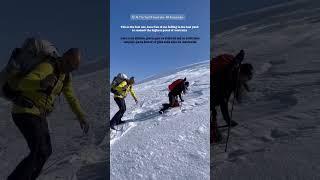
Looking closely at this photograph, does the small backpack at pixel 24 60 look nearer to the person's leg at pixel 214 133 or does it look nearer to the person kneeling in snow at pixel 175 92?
the person's leg at pixel 214 133

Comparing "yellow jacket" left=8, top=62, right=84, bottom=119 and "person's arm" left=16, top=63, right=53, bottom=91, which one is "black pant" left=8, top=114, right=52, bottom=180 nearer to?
"yellow jacket" left=8, top=62, right=84, bottom=119

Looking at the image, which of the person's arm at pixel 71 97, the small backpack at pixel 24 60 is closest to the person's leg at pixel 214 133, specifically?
the person's arm at pixel 71 97

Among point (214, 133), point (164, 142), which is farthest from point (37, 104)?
point (164, 142)

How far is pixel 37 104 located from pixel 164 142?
2.49 meters

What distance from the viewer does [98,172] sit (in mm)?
3914

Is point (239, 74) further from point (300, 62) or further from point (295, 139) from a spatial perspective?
point (300, 62)

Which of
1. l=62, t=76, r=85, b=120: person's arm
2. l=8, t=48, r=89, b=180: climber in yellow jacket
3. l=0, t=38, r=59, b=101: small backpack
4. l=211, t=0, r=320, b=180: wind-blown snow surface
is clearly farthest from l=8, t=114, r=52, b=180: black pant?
l=211, t=0, r=320, b=180: wind-blown snow surface

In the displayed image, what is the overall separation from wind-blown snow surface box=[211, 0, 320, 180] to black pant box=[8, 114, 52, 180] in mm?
1515

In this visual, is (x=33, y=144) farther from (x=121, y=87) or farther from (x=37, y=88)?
(x=121, y=87)

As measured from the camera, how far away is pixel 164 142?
469 cm

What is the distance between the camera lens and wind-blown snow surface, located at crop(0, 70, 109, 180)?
3959mm

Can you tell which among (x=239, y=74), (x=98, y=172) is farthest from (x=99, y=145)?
(x=239, y=74)

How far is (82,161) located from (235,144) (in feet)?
5.79

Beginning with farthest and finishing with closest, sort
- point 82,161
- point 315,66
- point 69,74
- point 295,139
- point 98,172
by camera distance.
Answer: point 315,66 → point 82,161 → point 98,172 → point 295,139 → point 69,74
